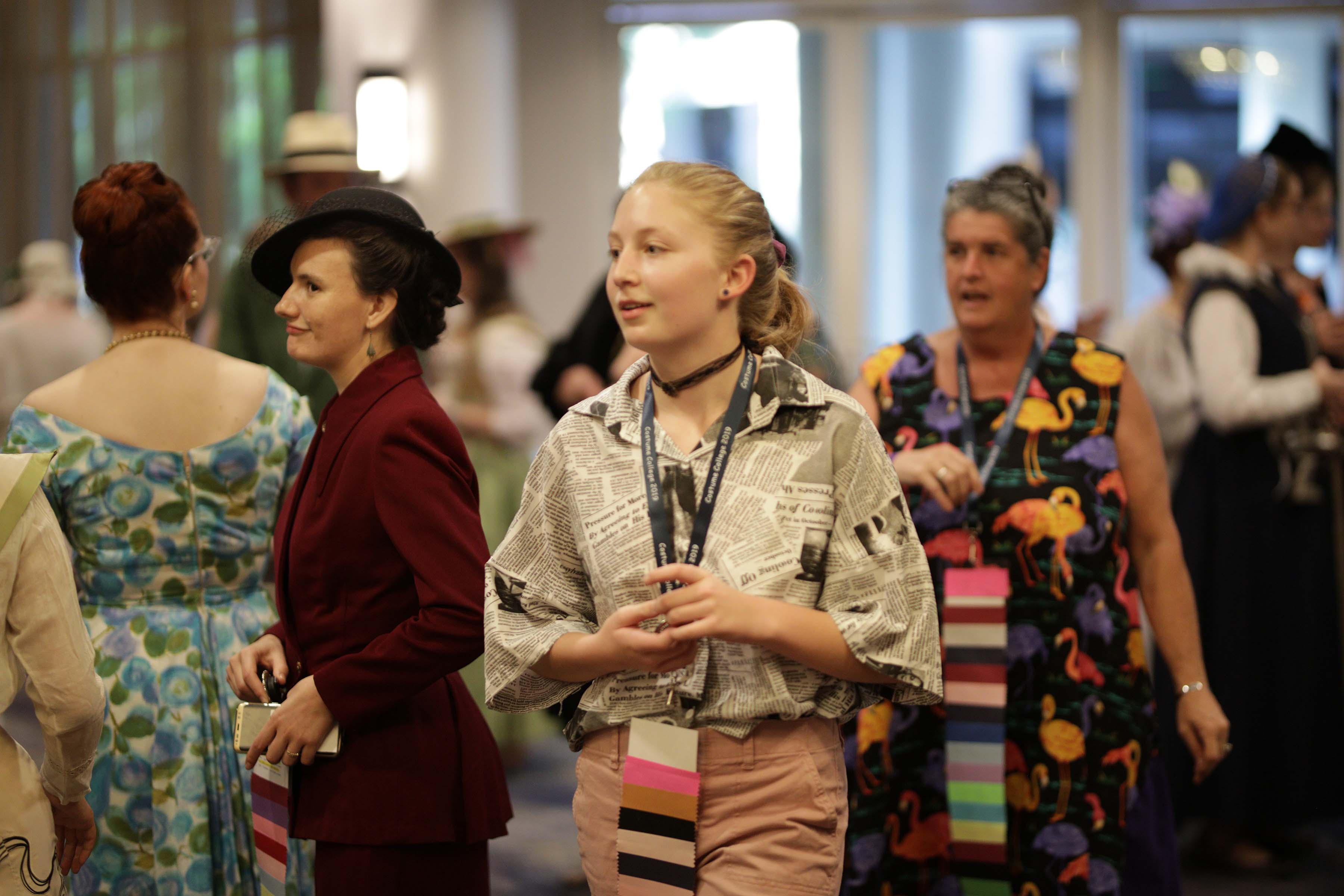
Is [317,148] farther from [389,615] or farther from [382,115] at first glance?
[389,615]

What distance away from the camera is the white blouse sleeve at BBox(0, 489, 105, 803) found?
5.47 feet

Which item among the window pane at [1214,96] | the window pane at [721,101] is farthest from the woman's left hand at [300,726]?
the window pane at [1214,96]

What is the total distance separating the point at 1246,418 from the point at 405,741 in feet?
8.69

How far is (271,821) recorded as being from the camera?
5.95 ft

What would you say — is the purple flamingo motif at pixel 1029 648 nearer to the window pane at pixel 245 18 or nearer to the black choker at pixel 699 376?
the black choker at pixel 699 376

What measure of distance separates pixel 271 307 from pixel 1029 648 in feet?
5.15

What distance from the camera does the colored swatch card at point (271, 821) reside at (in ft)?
5.85

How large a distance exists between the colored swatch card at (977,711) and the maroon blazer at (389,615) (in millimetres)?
744

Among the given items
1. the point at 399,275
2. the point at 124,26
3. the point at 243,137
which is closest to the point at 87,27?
the point at 124,26

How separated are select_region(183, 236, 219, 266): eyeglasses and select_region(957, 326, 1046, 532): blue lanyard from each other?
130 cm

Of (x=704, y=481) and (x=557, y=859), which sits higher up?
(x=704, y=481)

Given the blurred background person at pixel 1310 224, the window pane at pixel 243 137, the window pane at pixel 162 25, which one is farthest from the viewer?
the window pane at pixel 162 25

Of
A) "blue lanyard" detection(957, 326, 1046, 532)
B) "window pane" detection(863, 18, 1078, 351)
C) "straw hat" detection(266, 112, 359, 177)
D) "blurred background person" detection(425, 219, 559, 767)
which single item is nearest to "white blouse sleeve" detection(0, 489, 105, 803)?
"blue lanyard" detection(957, 326, 1046, 532)

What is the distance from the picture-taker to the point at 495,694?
1.62 m
